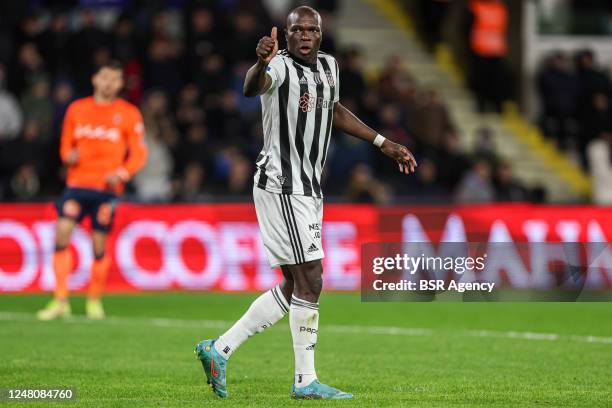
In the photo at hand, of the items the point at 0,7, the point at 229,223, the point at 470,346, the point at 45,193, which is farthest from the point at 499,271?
the point at 0,7

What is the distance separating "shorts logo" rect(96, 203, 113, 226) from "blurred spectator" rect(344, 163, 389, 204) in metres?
5.60

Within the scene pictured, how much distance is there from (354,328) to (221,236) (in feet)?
14.3

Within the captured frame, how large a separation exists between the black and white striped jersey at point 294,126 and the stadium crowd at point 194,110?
921 cm

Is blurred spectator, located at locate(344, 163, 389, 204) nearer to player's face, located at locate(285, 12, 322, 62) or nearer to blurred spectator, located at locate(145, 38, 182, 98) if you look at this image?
blurred spectator, located at locate(145, 38, 182, 98)

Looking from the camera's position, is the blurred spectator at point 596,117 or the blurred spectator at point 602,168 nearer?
the blurred spectator at point 602,168

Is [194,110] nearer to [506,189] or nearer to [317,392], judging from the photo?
[506,189]

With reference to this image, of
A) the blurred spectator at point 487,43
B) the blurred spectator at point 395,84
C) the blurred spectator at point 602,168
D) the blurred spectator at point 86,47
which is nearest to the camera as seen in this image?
the blurred spectator at point 86,47

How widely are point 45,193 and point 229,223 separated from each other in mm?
2692

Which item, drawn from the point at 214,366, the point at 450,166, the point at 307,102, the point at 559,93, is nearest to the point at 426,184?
the point at 450,166

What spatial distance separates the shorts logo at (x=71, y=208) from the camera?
13.1m

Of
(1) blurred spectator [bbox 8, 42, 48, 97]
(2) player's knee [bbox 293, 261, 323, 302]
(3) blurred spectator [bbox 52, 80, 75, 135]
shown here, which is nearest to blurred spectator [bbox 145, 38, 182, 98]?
(3) blurred spectator [bbox 52, 80, 75, 135]

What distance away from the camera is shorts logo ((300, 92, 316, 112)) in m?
7.83

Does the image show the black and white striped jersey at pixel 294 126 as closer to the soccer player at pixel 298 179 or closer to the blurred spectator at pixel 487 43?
the soccer player at pixel 298 179

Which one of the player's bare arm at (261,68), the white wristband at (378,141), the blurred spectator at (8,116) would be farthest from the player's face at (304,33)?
the blurred spectator at (8,116)
